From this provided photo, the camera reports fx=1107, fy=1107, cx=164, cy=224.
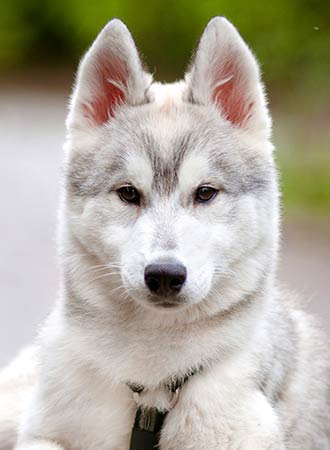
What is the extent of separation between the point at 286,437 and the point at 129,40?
1.83 meters

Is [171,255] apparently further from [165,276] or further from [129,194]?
[129,194]

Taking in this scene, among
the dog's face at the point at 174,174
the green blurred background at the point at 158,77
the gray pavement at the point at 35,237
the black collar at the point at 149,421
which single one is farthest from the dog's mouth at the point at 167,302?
the green blurred background at the point at 158,77

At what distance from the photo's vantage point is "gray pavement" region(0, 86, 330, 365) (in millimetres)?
8328

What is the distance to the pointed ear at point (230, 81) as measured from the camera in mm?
4707

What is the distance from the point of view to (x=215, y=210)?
4.50 metres

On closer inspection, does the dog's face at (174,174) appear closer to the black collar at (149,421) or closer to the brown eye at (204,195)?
the brown eye at (204,195)

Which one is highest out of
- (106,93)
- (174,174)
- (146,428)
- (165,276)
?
(106,93)

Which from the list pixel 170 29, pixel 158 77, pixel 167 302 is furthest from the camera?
pixel 170 29

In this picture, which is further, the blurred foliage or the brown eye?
the blurred foliage

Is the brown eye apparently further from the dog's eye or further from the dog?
the dog's eye

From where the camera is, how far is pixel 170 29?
1611 centimetres

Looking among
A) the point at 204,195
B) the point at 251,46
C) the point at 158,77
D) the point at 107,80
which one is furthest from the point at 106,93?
the point at 158,77

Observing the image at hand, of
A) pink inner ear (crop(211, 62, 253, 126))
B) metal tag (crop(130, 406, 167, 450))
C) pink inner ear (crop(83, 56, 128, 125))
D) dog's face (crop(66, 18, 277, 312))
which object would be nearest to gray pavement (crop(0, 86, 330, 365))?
pink inner ear (crop(83, 56, 128, 125))

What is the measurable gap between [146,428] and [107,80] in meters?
1.52
